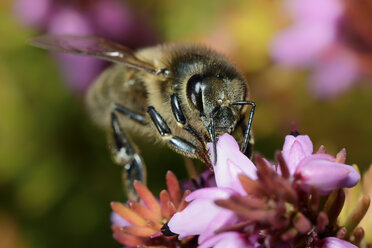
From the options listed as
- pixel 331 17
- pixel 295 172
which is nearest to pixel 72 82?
pixel 331 17

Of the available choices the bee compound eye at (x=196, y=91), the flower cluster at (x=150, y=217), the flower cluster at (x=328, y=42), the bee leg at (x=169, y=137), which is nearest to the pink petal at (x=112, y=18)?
the flower cluster at (x=328, y=42)

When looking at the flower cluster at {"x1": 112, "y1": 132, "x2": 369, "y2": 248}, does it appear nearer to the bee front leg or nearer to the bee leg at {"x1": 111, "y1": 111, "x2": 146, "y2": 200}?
the bee front leg

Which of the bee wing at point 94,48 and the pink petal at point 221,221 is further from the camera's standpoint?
the bee wing at point 94,48

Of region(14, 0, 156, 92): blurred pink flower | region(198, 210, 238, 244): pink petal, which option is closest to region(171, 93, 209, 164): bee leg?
region(198, 210, 238, 244): pink petal

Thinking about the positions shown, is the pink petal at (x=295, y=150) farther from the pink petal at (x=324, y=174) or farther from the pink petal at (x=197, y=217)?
the pink petal at (x=197, y=217)

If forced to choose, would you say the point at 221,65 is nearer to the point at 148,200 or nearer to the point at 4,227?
the point at 148,200

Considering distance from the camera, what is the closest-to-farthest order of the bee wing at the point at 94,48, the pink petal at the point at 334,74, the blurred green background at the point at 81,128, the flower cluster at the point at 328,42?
the bee wing at the point at 94,48 → the flower cluster at the point at 328,42 → the pink petal at the point at 334,74 → the blurred green background at the point at 81,128
